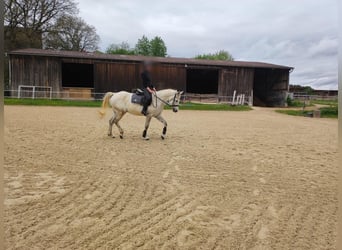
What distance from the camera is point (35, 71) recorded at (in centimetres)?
2080

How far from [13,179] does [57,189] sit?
0.83m

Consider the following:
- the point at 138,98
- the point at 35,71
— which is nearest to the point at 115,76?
the point at 35,71

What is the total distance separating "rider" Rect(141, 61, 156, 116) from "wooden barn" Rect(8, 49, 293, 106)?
458 inches

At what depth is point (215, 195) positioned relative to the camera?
12.1 ft

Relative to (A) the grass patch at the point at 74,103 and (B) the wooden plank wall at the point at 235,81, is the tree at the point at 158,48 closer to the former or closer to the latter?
(B) the wooden plank wall at the point at 235,81

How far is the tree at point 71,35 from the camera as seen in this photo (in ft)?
112

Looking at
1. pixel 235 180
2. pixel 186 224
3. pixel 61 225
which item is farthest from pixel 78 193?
pixel 235 180

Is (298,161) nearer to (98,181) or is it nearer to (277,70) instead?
(98,181)

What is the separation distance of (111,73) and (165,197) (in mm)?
19577

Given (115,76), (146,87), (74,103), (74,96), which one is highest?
(115,76)

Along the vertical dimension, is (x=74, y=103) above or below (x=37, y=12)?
below

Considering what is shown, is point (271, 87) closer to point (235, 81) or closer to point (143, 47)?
point (235, 81)

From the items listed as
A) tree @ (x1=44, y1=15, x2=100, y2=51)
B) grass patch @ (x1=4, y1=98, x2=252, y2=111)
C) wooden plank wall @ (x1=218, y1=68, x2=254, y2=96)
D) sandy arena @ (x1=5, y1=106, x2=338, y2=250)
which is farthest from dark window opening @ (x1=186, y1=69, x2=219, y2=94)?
sandy arena @ (x1=5, y1=106, x2=338, y2=250)

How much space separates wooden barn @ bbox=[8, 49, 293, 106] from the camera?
20.7 m
